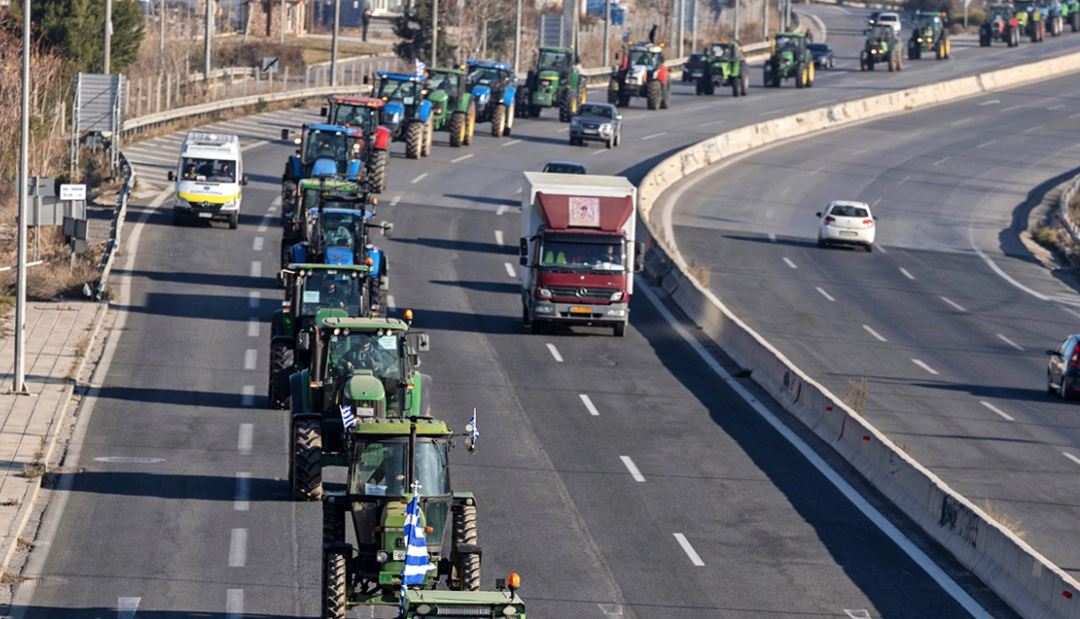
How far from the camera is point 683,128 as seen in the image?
8356cm

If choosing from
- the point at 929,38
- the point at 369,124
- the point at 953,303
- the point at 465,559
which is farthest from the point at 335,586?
the point at 929,38

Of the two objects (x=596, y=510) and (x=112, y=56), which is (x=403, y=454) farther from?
(x=112, y=56)

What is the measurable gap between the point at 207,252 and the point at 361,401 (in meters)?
25.8

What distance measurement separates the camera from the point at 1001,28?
12706 cm

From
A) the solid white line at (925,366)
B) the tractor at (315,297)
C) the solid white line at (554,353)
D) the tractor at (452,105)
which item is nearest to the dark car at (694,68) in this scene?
the tractor at (452,105)

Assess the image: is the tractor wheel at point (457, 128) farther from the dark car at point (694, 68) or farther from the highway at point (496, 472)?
the dark car at point (694, 68)

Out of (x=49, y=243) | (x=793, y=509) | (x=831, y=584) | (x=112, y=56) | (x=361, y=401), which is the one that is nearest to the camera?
(x=831, y=584)

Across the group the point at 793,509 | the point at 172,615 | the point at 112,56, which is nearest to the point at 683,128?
the point at 112,56

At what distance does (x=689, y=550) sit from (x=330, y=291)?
10860 mm

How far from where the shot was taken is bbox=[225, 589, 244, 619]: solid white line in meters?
21.1

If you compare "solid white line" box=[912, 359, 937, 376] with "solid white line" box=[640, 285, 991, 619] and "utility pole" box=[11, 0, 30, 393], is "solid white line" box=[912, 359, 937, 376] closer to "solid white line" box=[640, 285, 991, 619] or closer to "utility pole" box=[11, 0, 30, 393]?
"solid white line" box=[640, 285, 991, 619]

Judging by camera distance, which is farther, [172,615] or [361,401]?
[361,401]

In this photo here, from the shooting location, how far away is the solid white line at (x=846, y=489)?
916 inches

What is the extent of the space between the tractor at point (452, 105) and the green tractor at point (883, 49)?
43.1 m
